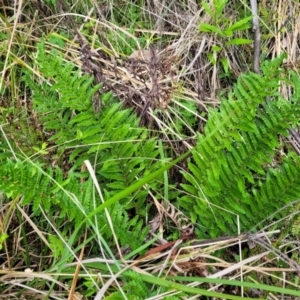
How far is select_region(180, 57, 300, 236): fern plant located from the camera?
147 cm

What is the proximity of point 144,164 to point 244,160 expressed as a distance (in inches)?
13.2

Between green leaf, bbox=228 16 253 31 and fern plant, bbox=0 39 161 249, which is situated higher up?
green leaf, bbox=228 16 253 31

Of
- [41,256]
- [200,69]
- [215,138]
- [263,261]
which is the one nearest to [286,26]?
[200,69]

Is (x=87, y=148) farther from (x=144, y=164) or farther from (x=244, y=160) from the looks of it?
(x=244, y=160)

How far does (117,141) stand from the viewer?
1521 mm

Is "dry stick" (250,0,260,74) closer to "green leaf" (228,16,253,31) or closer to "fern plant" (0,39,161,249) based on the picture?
"green leaf" (228,16,253,31)

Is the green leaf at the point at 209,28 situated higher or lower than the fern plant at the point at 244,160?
higher

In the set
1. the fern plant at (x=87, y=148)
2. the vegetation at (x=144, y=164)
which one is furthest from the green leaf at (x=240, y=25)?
the fern plant at (x=87, y=148)

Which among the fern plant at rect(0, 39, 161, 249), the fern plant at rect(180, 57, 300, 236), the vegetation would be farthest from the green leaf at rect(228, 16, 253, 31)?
the fern plant at rect(0, 39, 161, 249)

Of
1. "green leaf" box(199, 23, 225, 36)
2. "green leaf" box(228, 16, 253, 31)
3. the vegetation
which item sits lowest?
the vegetation

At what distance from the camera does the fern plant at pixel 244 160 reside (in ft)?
4.83

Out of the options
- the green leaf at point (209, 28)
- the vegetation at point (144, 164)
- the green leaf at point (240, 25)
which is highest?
the green leaf at point (240, 25)

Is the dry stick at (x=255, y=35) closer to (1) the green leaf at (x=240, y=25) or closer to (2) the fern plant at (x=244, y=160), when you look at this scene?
(1) the green leaf at (x=240, y=25)

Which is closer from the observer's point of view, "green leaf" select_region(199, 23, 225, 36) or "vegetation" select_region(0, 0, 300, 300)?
"vegetation" select_region(0, 0, 300, 300)
